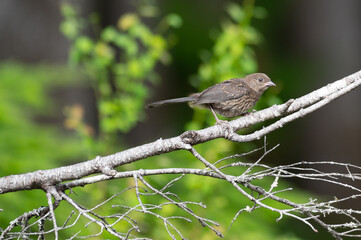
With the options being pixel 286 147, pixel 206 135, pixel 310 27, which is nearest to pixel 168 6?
pixel 310 27

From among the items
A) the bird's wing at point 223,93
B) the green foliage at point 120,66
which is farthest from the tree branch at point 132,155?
the green foliage at point 120,66

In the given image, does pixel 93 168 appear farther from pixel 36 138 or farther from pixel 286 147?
pixel 286 147

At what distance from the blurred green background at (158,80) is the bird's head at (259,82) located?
0.62 m

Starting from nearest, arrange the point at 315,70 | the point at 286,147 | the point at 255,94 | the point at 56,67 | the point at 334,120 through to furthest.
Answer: the point at 255,94 → the point at 56,67 → the point at 334,120 → the point at 315,70 → the point at 286,147

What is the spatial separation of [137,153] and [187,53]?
10.7 m

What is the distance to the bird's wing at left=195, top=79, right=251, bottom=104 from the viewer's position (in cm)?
507

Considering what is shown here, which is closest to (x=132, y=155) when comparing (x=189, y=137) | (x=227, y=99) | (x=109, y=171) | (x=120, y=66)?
(x=109, y=171)

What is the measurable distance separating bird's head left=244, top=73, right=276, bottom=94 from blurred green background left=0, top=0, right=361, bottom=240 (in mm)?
624

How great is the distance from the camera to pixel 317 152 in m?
11.8

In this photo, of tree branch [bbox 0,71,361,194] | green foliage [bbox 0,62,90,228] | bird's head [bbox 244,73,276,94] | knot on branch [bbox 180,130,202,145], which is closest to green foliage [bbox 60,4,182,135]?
green foliage [bbox 0,62,90,228]

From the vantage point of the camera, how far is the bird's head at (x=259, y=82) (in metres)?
5.43

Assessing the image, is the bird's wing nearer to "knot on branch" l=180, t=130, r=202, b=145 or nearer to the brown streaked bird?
the brown streaked bird

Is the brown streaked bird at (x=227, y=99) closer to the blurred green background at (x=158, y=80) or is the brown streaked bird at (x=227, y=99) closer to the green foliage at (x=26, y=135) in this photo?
the blurred green background at (x=158, y=80)

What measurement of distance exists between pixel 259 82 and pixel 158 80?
16.6 feet
